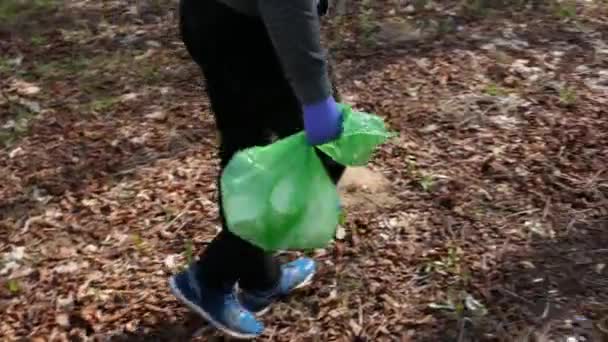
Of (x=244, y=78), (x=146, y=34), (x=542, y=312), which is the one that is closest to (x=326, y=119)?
(x=244, y=78)

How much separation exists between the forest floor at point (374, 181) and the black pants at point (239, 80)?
2.19 ft

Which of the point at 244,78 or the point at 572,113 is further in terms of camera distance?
the point at 572,113

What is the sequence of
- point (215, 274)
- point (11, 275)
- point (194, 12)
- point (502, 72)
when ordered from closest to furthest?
1. point (194, 12)
2. point (215, 274)
3. point (11, 275)
4. point (502, 72)

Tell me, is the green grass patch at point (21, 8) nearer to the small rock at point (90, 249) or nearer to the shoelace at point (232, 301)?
the small rock at point (90, 249)

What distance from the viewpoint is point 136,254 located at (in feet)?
9.96

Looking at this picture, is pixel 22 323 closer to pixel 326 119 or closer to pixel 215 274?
pixel 215 274

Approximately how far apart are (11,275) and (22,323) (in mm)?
291

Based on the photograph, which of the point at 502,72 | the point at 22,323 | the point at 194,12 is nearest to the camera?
the point at 194,12

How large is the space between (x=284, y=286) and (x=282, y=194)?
0.73 m

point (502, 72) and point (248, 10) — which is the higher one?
point (248, 10)

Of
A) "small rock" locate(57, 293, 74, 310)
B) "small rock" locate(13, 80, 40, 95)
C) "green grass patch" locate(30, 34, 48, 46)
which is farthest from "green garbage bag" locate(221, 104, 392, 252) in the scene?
"green grass patch" locate(30, 34, 48, 46)

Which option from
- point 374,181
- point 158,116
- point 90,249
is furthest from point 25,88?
point 374,181

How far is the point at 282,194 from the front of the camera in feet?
6.92

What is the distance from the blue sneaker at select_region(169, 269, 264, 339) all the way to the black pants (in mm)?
205
